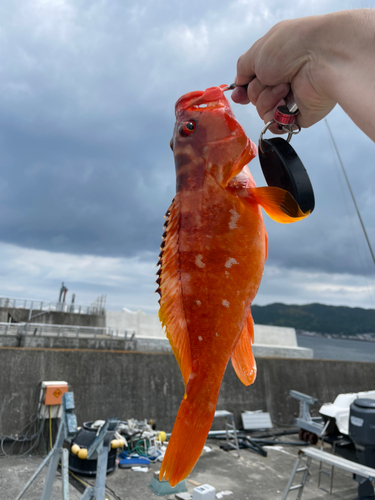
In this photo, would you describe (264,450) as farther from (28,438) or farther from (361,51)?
(361,51)

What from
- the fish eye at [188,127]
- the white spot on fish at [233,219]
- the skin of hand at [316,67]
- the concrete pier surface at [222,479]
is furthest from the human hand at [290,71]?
the concrete pier surface at [222,479]

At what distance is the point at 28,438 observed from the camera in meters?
6.40

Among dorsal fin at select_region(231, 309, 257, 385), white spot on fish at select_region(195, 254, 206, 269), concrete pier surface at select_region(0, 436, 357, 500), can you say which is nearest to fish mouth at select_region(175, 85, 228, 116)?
white spot on fish at select_region(195, 254, 206, 269)

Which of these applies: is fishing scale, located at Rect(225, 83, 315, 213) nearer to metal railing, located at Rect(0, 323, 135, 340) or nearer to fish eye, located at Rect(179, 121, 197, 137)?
fish eye, located at Rect(179, 121, 197, 137)

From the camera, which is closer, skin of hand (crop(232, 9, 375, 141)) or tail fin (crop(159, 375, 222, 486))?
skin of hand (crop(232, 9, 375, 141))

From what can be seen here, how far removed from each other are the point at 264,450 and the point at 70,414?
544 cm

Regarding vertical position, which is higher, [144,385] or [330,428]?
[144,385]

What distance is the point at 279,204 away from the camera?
51.0 inches

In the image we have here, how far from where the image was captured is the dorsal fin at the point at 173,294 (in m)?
1.38

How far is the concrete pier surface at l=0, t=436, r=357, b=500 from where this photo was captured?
17.3 feet

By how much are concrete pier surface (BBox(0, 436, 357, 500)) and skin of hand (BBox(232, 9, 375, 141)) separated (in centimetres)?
577

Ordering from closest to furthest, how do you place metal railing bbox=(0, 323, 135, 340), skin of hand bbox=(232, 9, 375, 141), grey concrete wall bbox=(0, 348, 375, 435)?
skin of hand bbox=(232, 9, 375, 141) < grey concrete wall bbox=(0, 348, 375, 435) < metal railing bbox=(0, 323, 135, 340)

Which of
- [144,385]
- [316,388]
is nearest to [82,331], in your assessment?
[144,385]

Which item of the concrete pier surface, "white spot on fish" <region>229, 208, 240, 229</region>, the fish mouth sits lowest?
the concrete pier surface
